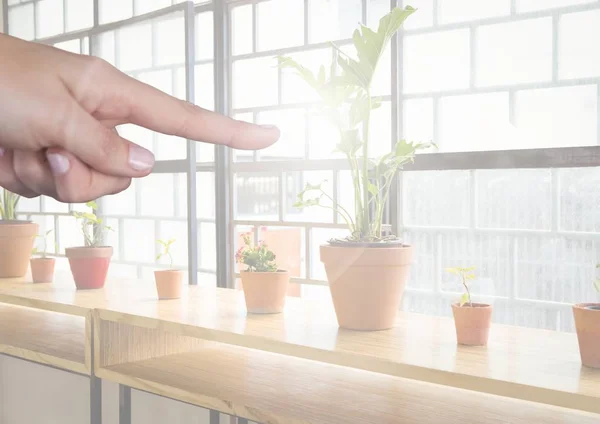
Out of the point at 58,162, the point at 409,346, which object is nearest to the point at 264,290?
the point at 409,346

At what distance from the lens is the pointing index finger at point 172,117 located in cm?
33

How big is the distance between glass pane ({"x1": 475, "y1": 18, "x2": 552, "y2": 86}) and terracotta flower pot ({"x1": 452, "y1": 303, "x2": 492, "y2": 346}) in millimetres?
802

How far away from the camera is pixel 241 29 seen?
295cm

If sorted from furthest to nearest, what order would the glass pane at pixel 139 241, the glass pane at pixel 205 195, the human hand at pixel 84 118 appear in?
the glass pane at pixel 139 241
the glass pane at pixel 205 195
the human hand at pixel 84 118

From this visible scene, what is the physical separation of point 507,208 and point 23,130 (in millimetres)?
2001

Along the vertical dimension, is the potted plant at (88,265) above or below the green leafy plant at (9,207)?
below

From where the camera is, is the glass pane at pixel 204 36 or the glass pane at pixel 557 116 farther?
the glass pane at pixel 204 36

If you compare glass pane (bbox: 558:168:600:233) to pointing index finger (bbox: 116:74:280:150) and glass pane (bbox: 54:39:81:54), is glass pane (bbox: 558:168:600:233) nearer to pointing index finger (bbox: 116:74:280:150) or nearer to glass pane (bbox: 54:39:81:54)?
pointing index finger (bbox: 116:74:280:150)

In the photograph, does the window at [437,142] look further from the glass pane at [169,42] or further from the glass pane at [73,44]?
the glass pane at [73,44]

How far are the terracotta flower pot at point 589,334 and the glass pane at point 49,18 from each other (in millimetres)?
3271

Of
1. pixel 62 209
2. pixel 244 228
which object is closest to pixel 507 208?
→ pixel 244 228

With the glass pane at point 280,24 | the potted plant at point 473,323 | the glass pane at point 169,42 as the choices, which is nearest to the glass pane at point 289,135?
the glass pane at point 280,24

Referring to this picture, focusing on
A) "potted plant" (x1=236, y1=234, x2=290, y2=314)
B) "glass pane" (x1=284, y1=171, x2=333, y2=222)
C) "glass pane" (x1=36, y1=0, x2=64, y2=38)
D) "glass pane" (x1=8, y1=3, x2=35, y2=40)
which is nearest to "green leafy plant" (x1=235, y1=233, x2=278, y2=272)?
"potted plant" (x1=236, y1=234, x2=290, y2=314)

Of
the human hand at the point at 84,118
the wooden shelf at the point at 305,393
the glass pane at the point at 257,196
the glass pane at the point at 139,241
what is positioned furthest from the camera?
the glass pane at the point at 139,241
